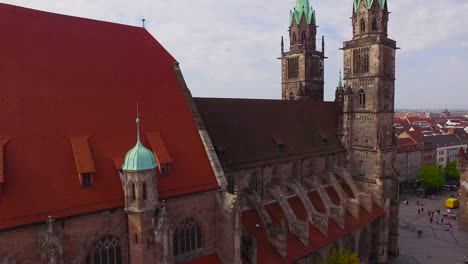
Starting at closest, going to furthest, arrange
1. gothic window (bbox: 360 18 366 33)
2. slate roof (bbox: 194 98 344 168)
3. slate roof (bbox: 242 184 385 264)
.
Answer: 1. slate roof (bbox: 242 184 385 264)
2. slate roof (bbox: 194 98 344 168)
3. gothic window (bbox: 360 18 366 33)

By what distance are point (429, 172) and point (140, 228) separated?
8076 centimetres

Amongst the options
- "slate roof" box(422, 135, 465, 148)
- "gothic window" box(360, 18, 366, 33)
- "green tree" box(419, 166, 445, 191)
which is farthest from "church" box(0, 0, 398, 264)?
"slate roof" box(422, 135, 465, 148)

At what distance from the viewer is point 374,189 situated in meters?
44.2

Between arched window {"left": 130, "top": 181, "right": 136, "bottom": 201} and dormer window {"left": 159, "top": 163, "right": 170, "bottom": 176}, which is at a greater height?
dormer window {"left": 159, "top": 163, "right": 170, "bottom": 176}

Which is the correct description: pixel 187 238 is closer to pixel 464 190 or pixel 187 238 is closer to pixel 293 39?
pixel 293 39

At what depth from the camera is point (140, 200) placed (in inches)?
771

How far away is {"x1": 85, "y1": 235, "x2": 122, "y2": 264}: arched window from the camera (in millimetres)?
19427

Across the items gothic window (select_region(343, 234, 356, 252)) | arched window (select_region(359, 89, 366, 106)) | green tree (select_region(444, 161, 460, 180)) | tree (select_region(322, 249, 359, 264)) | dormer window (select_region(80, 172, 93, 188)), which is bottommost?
green tree (select_region(444, 161, 460, 180))

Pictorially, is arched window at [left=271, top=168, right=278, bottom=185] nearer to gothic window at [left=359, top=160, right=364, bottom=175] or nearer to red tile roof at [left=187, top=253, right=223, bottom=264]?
red tile roof at [left=187, top=253, right=223, bottom=264]

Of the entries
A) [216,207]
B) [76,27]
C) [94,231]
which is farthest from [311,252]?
[76,27]

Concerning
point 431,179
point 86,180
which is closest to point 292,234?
point 86,180

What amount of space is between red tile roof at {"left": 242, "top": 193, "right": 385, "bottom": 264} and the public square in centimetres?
1459

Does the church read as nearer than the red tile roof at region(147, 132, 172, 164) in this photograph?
Yes

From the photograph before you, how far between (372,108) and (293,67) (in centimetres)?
1593
